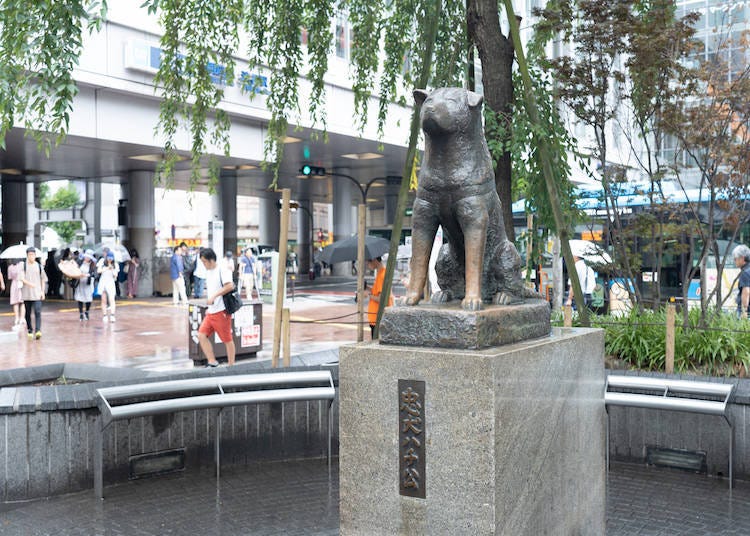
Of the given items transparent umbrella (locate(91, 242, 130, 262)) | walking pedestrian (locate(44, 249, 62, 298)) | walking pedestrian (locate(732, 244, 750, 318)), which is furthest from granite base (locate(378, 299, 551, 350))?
walking pedestrian (locate(44, 249, 62, 298))

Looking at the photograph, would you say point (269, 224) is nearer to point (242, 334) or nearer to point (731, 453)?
point (242, 334)

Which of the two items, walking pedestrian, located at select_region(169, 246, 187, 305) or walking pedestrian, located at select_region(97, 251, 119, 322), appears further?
walking pedestrian, located at select_region(169, 246, 187, 305)

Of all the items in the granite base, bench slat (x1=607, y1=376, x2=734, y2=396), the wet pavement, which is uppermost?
the granite base

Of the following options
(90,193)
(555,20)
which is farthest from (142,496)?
(90,193)

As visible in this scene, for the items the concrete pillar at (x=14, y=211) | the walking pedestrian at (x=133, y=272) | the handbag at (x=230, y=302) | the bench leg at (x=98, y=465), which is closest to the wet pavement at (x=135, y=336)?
the handbag at (x=230, y=302)

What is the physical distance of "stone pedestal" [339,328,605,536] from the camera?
381 cm

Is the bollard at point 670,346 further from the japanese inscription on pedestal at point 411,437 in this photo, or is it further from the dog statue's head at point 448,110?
the japanese inscription on pedestal at point 411,437

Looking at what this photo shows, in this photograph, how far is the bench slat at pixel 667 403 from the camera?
240 inches

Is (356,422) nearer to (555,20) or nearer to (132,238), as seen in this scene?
(555,20)

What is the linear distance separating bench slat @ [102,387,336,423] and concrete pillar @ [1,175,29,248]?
1080 inches

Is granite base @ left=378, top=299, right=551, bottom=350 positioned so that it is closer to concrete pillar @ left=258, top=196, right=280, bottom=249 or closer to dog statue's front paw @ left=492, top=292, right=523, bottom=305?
dog statue's front paw @ left=492, top=292, right=523, bottom=305

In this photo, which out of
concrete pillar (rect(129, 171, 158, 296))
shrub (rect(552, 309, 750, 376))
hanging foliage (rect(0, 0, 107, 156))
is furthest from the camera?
concrete pillar (rect(129, 171, 158, 296))

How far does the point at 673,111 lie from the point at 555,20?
2005 millimetres

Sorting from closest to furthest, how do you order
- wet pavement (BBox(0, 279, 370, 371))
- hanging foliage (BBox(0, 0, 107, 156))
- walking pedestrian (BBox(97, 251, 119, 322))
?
hanging foliage (BBox(0, 0, 107, 156)), wet pavement (BBox(0, 279, 370, 371)), walking pedestrian (BBox(97, 251, 119, 322))
